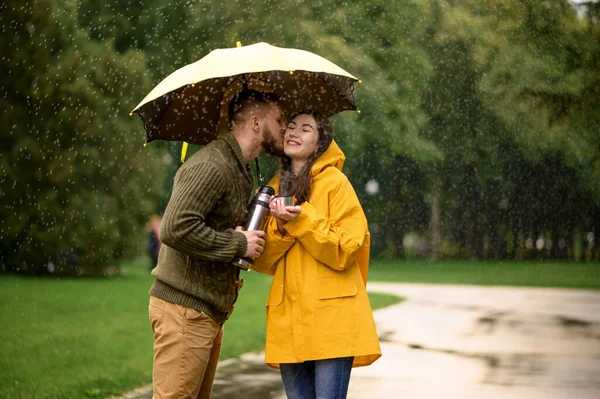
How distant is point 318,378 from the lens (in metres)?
4.59

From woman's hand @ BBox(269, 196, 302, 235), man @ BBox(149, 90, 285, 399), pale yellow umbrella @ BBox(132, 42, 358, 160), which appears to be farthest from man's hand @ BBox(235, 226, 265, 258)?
pale yellow umbrella @ BBox(132, 42, 358, 160)

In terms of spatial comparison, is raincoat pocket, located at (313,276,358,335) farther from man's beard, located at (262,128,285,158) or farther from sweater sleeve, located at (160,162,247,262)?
man's beard, located at (262,128,285,158)

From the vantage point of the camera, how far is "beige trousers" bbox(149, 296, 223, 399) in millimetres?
4242

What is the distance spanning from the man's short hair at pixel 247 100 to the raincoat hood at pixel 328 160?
0.35 meters

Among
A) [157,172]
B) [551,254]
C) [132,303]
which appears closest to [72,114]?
[157,172]

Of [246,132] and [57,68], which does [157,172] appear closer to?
[57,68]

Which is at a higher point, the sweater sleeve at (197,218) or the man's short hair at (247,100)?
the man's short hair at (247,100)

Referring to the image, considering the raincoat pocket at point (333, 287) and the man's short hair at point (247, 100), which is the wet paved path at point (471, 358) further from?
the man's short hair at point (247, 100)

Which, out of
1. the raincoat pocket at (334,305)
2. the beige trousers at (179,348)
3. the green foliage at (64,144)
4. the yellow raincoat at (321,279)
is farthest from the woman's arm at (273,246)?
the green foliage at (64,144)

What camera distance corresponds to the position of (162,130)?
5.09 metres

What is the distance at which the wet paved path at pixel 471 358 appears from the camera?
806cm

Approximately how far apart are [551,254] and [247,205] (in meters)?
48.6

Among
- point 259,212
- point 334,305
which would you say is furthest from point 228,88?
point 334,305

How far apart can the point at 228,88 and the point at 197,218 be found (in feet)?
3.69
